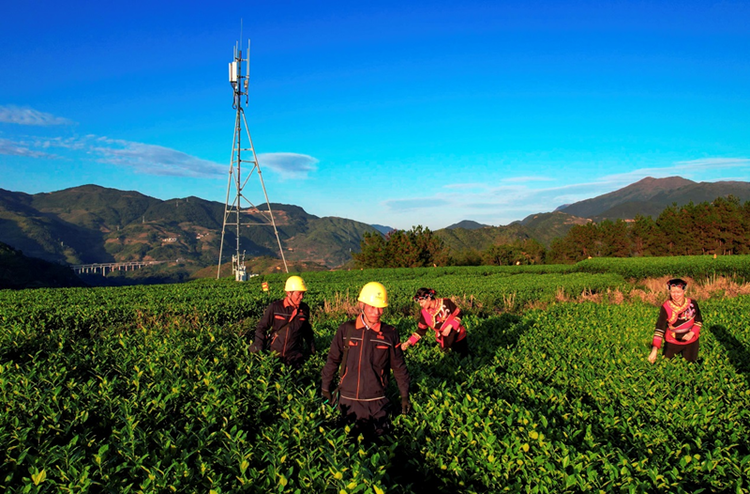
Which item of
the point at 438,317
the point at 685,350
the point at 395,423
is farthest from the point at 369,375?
the point at 685,350

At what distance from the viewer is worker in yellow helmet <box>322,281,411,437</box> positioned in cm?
421

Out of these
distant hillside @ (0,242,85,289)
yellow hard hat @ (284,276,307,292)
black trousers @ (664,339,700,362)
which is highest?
yellow hard hat @ (284,276,307,292)

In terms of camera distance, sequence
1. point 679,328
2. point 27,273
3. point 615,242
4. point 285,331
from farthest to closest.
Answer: point 27,273, point 615,242, point 679,328, point 285,331

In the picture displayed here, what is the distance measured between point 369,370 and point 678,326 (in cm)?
475

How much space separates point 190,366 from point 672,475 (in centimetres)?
472

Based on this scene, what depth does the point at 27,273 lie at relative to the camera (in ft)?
250

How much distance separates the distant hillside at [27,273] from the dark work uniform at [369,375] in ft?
255

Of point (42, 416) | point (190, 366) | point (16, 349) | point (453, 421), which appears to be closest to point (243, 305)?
point (16, 349)

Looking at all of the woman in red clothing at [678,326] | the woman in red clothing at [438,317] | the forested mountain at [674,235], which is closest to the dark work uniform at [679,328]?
the woman in red clothing at [678,326]

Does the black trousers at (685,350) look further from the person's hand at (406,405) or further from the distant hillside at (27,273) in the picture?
the distant hillside at (27,273)

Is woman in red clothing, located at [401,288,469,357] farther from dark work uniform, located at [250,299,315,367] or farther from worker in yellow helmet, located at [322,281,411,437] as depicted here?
worker in yellow helmet, located at [322,281,411,437]

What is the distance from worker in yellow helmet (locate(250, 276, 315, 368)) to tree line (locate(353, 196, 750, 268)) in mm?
42133

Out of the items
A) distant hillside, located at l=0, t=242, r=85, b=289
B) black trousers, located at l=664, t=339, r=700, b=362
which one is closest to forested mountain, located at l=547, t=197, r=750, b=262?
black trousers, located at l=664, t=339, r=700, b=362

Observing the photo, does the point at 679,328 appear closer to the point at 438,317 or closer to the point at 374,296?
the point at 438,317
